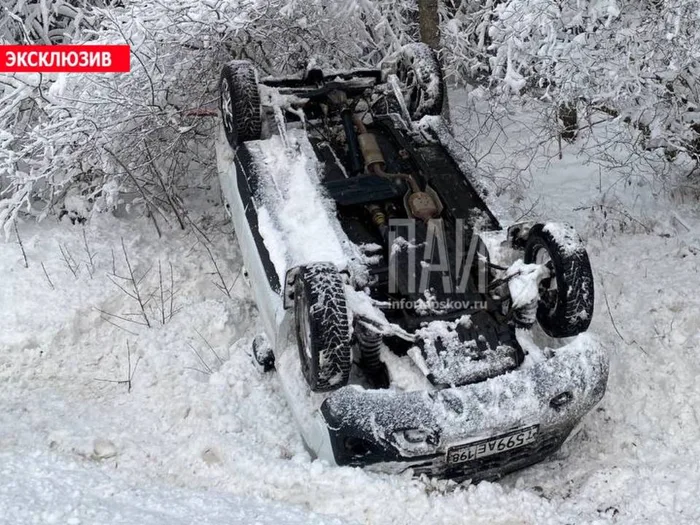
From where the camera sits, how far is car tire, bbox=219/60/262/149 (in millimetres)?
5191

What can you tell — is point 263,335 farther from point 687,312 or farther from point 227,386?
point 687,312

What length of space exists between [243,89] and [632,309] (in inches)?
123

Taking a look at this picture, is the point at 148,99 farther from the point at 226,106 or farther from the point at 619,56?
the point at 619,56

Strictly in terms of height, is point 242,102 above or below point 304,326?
above

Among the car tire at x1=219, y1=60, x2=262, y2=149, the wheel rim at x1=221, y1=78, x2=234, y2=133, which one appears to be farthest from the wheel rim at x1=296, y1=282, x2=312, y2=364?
the wheel rim at x1=221, y1=78, x2=234, y2=133

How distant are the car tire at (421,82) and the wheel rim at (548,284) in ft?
6.16

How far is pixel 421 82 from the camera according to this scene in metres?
5.86

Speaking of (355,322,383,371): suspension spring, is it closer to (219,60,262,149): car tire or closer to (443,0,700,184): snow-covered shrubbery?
(219,60,262,149): car tire

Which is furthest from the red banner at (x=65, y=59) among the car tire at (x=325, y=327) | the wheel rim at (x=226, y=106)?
the car tire at (x=325, y=327)

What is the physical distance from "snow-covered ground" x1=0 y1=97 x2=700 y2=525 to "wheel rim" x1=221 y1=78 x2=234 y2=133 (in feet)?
3.89

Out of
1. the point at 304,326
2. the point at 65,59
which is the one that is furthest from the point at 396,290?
the point at 65,59

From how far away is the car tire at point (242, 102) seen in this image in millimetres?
5191

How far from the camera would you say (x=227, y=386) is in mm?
4750

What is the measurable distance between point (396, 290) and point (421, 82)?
216 centimetres
